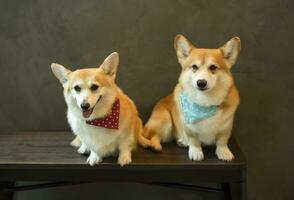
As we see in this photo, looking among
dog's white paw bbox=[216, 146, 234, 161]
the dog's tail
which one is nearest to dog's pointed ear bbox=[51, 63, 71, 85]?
the dog's tail

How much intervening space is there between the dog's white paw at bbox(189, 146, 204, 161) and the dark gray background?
0.52 meters

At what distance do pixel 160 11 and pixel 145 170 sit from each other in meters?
0.91

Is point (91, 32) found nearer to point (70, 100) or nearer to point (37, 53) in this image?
point (37, 53)

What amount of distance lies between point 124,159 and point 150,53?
0.70 m

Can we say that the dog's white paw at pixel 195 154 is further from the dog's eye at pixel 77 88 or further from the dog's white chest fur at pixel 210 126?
the dog's eye at pixel 77 88

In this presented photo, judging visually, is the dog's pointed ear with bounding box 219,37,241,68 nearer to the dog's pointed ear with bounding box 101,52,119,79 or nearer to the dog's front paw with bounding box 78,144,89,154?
the dog's pointed ear with bounding box 101,52,119,79

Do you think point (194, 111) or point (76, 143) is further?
point (76, 143)

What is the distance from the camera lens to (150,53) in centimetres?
208

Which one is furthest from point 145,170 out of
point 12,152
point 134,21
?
point 134,21

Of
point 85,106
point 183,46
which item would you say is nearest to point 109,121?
point 85,106

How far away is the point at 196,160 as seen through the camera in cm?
166

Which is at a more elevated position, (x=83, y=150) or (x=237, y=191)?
(x=83, y=150)

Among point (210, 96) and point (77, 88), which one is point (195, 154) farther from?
point (77, 88)

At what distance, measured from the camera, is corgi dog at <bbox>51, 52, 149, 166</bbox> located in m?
1.55
